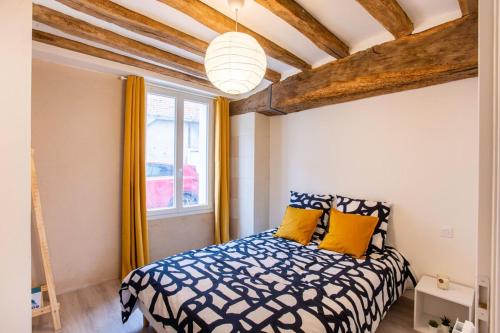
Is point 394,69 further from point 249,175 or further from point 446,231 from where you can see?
point 249,175

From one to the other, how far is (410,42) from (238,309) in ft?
8.07

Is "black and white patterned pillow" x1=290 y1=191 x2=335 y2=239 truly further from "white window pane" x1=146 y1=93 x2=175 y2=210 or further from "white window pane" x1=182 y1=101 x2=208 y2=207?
"white window pane" x1=146 y1=93 x2=175 y2=210

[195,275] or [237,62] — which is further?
[195,275]

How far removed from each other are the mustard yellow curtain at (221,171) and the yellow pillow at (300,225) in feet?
3.67

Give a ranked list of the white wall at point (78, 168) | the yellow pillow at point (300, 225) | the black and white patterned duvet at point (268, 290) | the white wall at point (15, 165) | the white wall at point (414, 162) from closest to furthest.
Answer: the white wall at point (15, 165)
the black and white patterned duvet at point (268, 290)
the white wall at point (414, 162)
the white wall at point (78, 168)
the yellow pillow at point (300, 225)

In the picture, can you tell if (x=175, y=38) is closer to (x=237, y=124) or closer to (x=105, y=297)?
(x=237, y=124)

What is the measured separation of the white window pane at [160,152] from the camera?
321cm

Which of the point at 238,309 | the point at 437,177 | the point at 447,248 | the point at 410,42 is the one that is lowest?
the point at 238,309

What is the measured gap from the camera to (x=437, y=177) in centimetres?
223

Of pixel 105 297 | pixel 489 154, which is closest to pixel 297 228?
pixel 105 297

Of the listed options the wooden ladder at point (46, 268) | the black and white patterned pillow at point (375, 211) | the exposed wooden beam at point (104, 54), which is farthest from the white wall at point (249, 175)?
the wooden ladder at point (46, 268)

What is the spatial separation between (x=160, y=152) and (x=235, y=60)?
7.11 feet

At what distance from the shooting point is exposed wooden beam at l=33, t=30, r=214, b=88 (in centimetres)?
224

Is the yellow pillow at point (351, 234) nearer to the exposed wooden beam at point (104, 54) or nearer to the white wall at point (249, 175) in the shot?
the white wall at point (249, 175)
